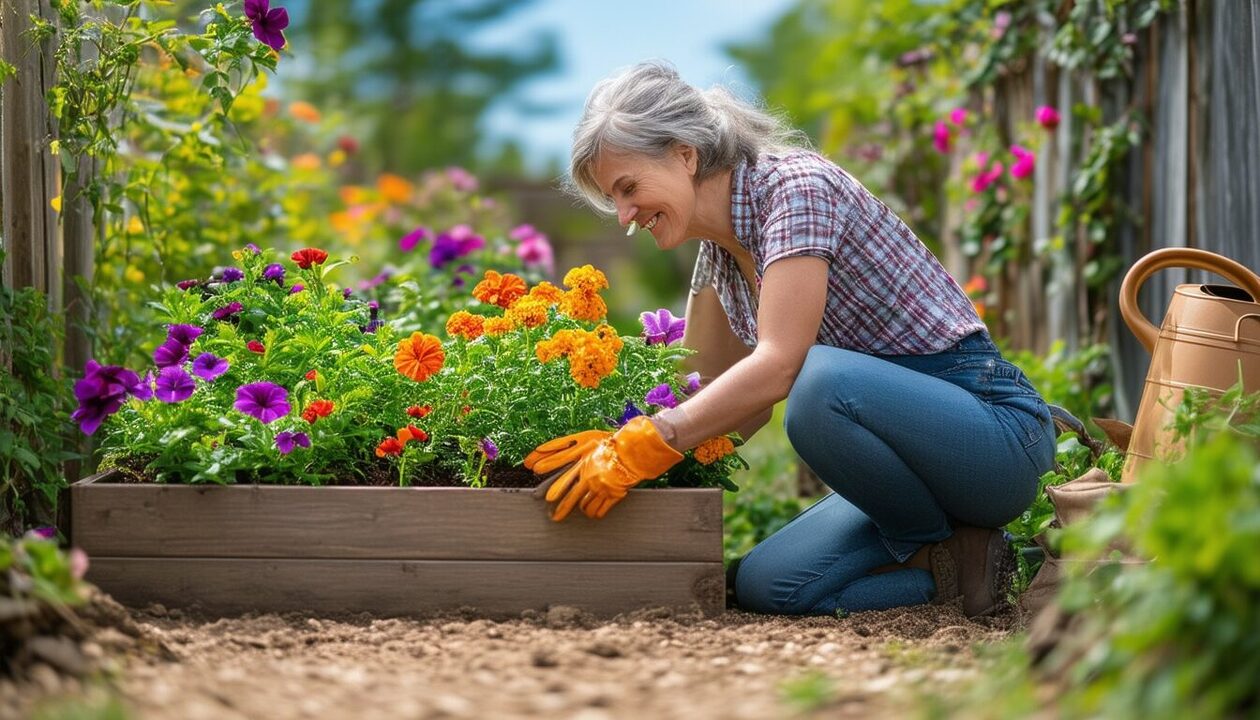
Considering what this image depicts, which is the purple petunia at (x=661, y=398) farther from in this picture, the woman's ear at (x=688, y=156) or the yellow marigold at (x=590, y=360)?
the woman's ear at (x=688, y=156)

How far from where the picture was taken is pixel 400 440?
2.31m

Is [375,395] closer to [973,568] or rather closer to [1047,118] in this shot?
[973,568]

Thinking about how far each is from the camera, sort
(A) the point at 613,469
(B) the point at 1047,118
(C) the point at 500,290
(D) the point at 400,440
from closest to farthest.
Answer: (A) the point at 613,469 → (D) the point at 400,440 → (C) the point at 500,290 → (B) the point at 1047,118

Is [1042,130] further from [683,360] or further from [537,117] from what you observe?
[537,117]

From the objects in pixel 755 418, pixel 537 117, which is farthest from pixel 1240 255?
pixel 537 117

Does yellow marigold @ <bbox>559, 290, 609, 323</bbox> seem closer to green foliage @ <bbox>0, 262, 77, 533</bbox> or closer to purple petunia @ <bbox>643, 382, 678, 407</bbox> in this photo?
purple petunia @ <bbox>643, 382, 678, 407</bbox>

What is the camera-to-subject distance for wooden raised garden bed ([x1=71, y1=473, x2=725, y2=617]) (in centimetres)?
228

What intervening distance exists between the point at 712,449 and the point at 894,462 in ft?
1.14

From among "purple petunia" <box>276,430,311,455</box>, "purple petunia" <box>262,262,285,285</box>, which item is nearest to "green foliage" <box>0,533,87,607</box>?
"purple petunia" <box>276,430,311,455</box>

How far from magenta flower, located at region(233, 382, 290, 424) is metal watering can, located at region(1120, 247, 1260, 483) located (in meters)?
1.58

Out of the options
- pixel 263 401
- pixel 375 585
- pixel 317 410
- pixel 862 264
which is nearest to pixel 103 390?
pixel 263 401

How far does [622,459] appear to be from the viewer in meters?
2.22

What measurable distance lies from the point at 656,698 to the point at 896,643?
61 cm

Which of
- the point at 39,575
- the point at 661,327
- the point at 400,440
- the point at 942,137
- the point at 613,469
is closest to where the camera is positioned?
the point at 39,575
